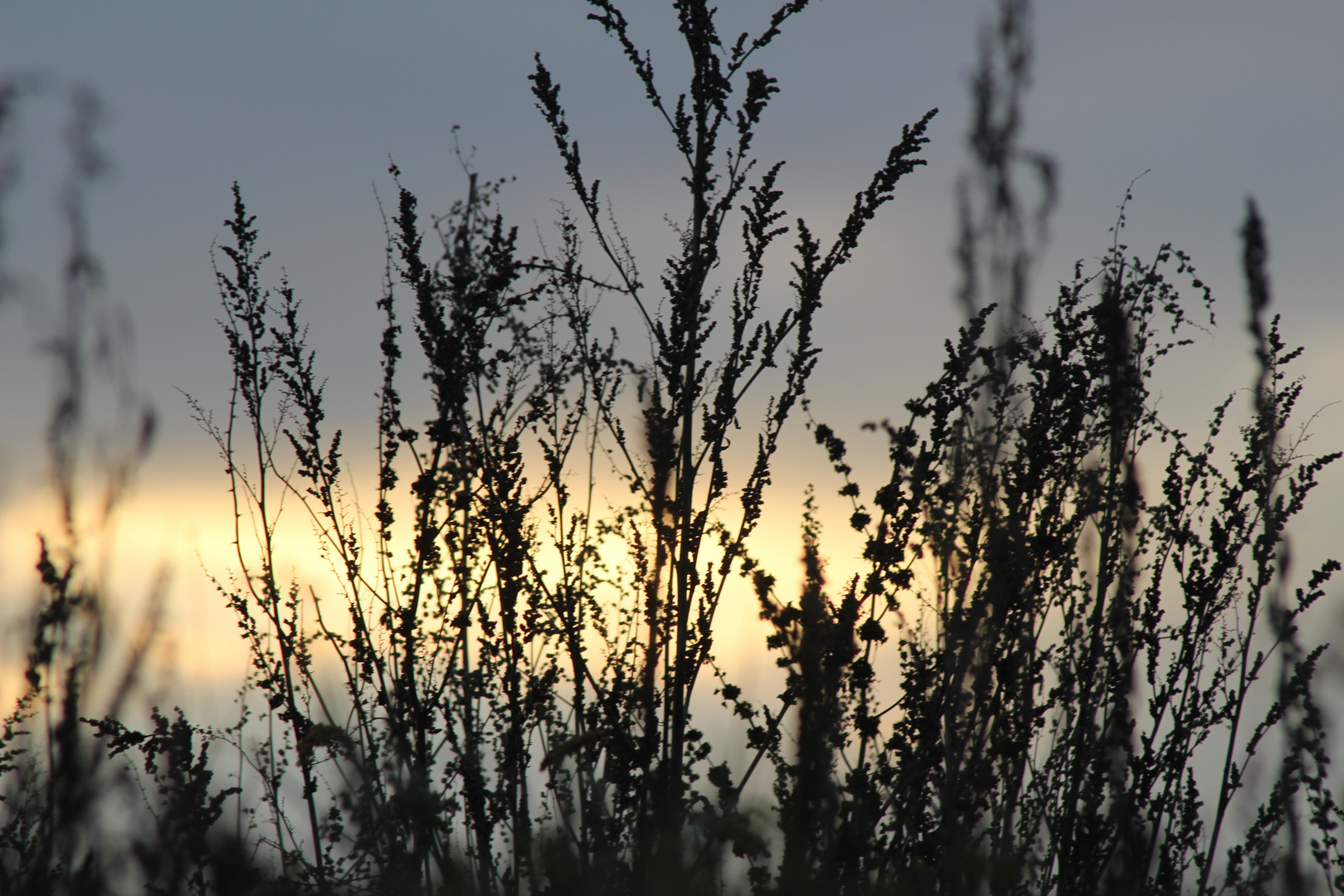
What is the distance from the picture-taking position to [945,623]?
5.01 metres

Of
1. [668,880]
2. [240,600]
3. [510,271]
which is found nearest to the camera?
[668,880]

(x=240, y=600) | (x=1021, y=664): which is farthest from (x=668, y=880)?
(x=240, y=600)

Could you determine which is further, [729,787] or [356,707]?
[356,707]

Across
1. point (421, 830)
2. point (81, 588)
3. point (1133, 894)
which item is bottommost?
point (1133, 894)

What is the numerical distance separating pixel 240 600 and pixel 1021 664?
15.8 ft

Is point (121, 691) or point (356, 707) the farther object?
point (356, 707)

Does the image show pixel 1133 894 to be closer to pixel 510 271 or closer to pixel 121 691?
pixel 121 691

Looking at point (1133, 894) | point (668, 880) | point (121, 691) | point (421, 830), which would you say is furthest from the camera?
point (421, 830)

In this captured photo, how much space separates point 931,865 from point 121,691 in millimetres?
3575

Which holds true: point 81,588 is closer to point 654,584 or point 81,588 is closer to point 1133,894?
point 654,584

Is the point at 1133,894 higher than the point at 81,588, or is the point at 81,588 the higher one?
the point at 81,588

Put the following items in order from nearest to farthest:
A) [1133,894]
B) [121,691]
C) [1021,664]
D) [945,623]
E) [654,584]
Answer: [121,691], [1133,894], [654,584], [945,623], [1021,664]

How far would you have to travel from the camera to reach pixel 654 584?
460 centimetres

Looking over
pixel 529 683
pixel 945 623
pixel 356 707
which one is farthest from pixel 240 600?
pixel 945 623
